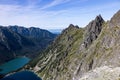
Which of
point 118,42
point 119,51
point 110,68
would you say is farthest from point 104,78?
point 118,42

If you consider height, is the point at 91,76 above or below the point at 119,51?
above

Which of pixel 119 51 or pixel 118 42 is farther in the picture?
pixel 118 42

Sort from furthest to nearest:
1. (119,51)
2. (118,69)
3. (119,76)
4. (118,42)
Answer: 1. (118,42)
2. (119,51)
3. (118,69)
4. (119,76)

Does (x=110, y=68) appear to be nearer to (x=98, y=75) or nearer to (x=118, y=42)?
(x=98, y=75)

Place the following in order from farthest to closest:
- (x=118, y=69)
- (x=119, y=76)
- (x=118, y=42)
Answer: (x=118, y=42), (x=118, y=69), (x=119, y=76)

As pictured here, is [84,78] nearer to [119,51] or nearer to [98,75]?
[98,75]

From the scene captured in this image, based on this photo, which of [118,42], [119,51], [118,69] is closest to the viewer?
[118,69]

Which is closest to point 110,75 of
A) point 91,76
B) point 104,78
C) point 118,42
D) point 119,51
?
point 104,78

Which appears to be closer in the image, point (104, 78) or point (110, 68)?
point (104, 78)

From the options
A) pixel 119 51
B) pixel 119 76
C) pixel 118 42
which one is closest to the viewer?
pixel 119 76
